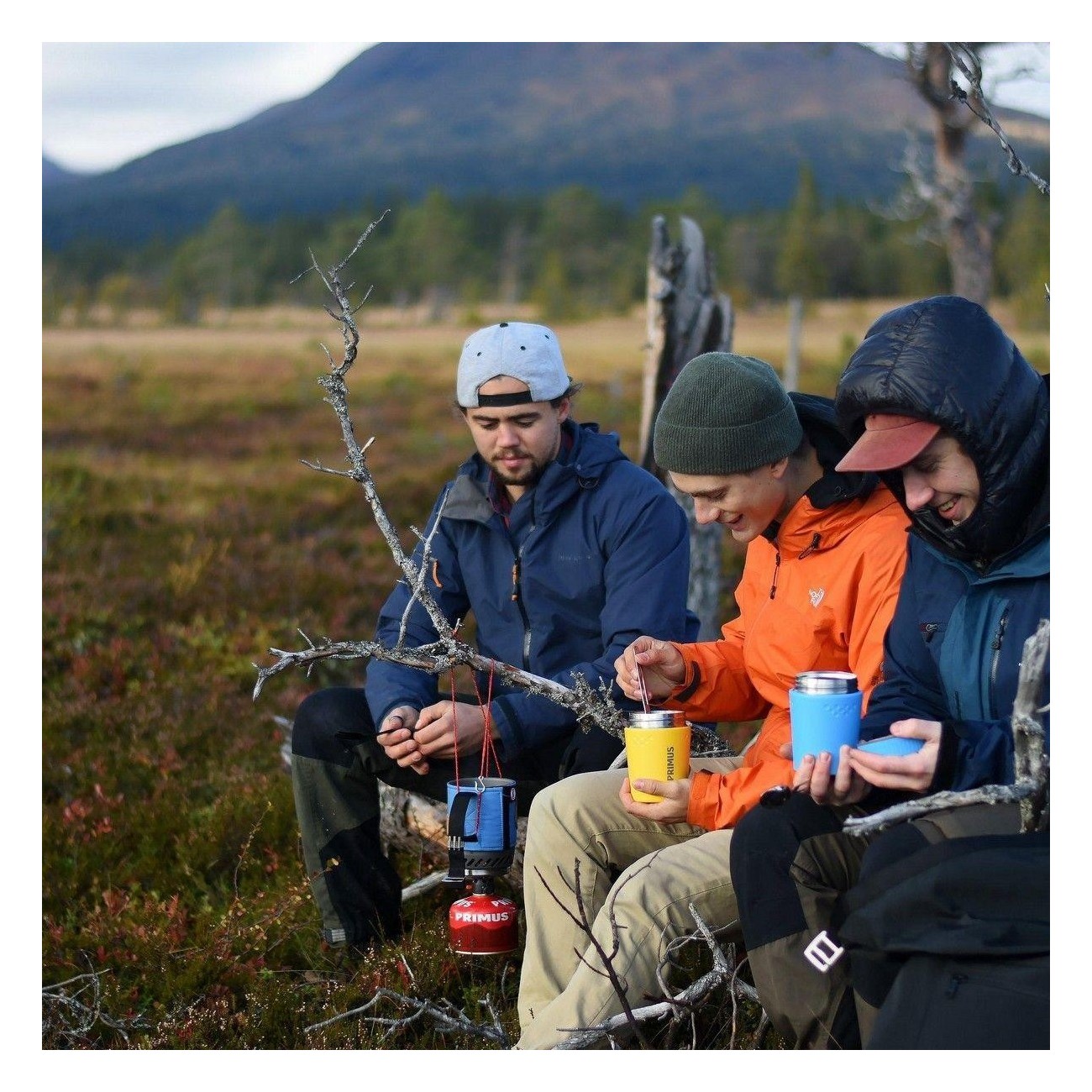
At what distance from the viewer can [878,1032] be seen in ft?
9.40

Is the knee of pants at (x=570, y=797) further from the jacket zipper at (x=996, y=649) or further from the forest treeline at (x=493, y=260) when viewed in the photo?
the forest treeline at (x=493, y=260)

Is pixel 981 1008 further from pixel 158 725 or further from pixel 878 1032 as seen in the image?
pixel 158 725

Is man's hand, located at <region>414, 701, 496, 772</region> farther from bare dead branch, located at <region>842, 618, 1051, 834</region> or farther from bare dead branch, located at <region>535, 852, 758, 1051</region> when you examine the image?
bare dead branch, located at <region>842, 618, 1051, 834</region>

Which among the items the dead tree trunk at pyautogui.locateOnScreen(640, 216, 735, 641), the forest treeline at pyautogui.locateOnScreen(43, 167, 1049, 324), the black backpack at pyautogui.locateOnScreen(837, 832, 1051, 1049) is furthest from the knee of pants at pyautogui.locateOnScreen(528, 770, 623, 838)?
the forest treeline at pyautogui.locateOnScreen(43, 167, 1049, 324)

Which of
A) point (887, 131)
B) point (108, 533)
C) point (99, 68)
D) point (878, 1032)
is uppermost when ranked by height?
point (887, 131)

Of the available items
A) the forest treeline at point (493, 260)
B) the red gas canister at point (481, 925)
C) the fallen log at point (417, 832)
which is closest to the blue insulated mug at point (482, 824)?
the red gas canister at point (481, 925)

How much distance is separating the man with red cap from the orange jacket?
239 millimetres

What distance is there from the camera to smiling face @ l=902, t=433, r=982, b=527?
3.20 m

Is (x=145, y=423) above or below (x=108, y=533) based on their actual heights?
above

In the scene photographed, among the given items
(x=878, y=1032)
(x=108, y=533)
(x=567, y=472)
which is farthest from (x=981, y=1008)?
(x=108, y=533)

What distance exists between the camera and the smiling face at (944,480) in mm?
3195

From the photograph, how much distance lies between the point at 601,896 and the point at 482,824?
471mm

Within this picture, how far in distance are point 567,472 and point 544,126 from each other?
475ft

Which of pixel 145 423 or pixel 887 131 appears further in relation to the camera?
pixel 887 131
